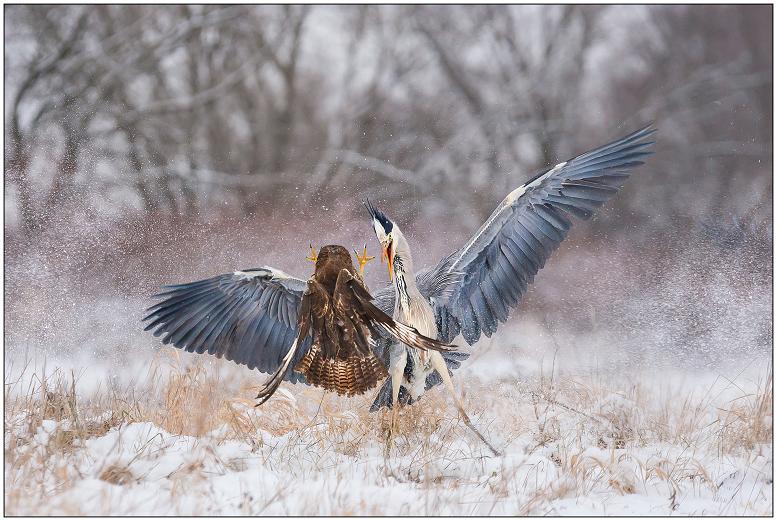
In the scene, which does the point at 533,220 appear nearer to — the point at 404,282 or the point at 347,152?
the point at 404,282

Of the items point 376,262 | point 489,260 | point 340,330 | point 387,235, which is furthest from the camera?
point 376,262

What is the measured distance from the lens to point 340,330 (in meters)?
3.65

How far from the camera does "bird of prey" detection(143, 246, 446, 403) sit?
3.66 metres

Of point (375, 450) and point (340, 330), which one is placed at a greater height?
point (340, 330)

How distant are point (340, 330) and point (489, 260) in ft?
3.41

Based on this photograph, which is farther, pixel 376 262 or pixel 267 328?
pixel 376 262

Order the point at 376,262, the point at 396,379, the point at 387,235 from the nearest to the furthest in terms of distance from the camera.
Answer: the point at 387,235 < the point at 396,379 < the point at 376,262

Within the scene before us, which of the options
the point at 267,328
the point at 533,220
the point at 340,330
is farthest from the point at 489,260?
the point at 267,328

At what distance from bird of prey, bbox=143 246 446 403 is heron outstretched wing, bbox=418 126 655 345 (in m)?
0.56

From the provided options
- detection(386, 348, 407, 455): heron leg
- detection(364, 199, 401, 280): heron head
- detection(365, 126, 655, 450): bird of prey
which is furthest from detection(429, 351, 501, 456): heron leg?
detection(364, 199, 401, 280): heron head

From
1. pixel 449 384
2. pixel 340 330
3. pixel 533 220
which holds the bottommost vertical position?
pixel 449 384

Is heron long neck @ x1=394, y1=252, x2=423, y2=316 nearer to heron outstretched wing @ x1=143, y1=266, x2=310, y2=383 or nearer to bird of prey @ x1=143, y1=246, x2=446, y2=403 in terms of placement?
bird of prey @ x1=143, y1=246, x2=446, y2=403

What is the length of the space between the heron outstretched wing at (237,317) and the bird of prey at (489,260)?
52 centimetres

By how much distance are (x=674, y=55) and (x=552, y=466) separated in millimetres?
5405
